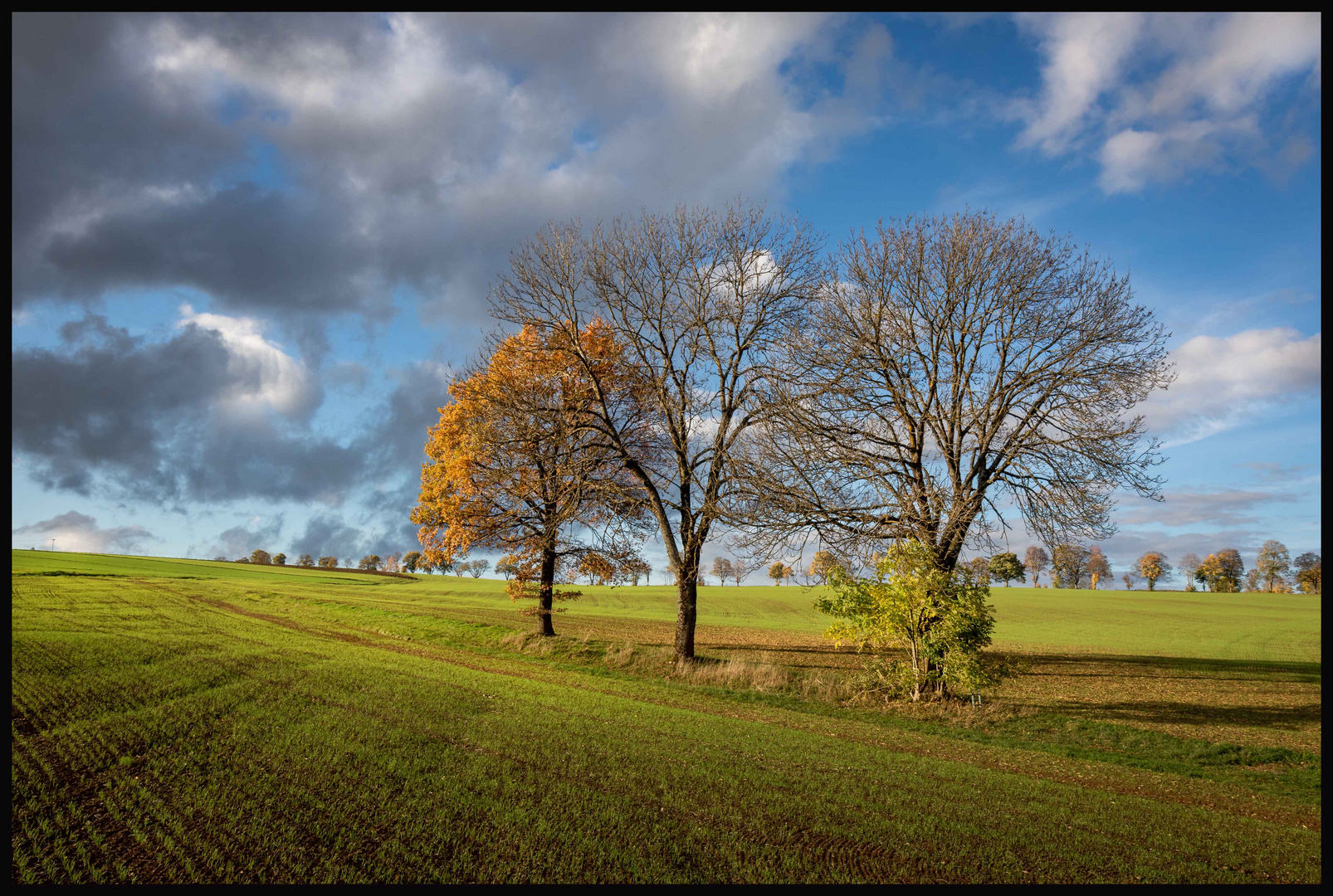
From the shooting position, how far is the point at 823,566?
16328 millimetres

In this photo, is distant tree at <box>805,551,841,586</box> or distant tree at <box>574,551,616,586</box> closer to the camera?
distant tree at <box>805,551,841,586</box>

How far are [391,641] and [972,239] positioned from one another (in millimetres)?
20273

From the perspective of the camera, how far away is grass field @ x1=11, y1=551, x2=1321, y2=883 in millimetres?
A: 4824

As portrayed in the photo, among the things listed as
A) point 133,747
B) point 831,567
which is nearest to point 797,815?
point 133,747

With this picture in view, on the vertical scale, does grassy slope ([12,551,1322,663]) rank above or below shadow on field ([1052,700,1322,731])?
below

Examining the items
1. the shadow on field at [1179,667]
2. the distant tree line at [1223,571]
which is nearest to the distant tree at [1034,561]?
the distant tree line at [1223,571]

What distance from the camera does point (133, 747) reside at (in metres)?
6.68

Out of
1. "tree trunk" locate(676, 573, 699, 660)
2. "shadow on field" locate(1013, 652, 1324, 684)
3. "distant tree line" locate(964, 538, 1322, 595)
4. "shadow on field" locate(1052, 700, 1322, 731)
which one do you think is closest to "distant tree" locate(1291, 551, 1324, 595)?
"distant tree line" locate(964, 538, 1322, 595)

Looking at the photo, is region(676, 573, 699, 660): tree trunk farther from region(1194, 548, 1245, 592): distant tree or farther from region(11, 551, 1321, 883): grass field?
region(1194, 548, 1245, 592): distant tree

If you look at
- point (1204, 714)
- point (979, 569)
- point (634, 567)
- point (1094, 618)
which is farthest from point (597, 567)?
point (1094, 618)

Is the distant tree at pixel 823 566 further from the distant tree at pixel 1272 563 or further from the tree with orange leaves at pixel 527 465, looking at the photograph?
the distant tree at pixel 1272 563

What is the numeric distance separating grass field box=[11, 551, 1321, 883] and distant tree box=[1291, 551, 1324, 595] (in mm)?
101090

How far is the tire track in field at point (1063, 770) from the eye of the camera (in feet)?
26.3

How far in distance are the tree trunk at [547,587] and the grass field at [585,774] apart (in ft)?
17.3
